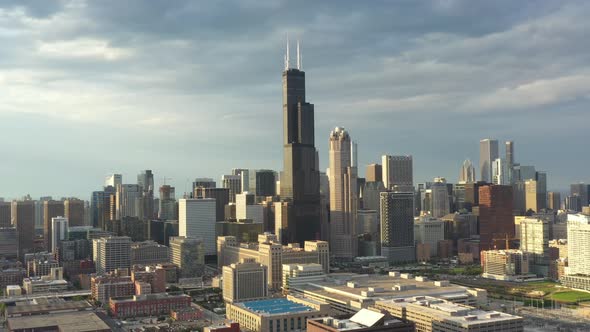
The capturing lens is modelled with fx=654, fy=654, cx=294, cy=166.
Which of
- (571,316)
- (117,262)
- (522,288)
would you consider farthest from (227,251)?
(571,316)

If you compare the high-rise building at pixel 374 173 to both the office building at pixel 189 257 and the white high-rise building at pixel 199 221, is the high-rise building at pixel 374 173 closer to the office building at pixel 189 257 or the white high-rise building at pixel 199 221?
the white high-rise building at pixel 199 221

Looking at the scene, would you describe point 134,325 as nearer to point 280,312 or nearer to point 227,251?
point 280,312

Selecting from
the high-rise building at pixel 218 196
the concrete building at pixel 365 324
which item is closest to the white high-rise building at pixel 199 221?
the high-rise building at pixel 218 196

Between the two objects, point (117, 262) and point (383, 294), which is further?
point (117, 262)

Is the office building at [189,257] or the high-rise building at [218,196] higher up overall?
the high-rise building at [218,196]

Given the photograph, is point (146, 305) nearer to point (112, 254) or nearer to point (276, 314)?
point (276, 314)

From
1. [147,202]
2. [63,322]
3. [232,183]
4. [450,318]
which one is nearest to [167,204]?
[147,202]
